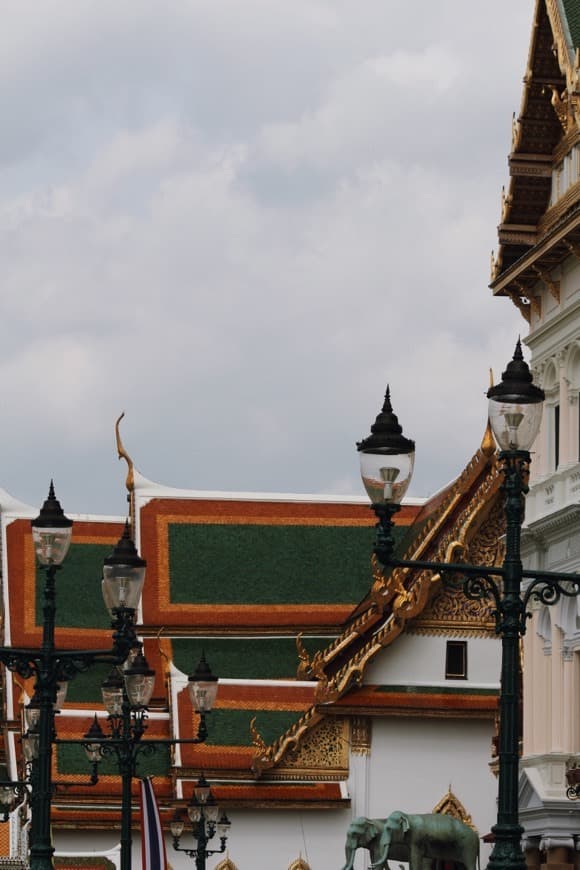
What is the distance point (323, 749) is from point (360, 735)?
69 centimetres

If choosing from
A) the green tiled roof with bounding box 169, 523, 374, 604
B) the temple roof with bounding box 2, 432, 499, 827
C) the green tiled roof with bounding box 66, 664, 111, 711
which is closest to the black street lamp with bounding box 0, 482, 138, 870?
the temple roof with bounding box 2, 432, 499, 827

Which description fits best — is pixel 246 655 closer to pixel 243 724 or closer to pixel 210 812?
pixel 243 724

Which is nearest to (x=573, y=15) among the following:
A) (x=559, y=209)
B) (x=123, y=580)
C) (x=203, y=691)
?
(x=559, y=209)

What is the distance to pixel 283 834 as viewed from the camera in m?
42.1

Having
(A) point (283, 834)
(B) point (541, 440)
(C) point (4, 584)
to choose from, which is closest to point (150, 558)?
(C) point (4, 584)

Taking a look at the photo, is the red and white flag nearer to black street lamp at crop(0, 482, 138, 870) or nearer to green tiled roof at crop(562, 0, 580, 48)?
black street lamp at crop(0, 482, 138, 870)

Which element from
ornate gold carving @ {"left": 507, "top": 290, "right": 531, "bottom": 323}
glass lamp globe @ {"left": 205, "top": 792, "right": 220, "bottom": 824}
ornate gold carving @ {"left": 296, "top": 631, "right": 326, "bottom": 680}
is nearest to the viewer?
ornate gold carving @ {"left": 507, "top": 290, "right": 531, "bottom": 323}

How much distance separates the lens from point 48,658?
17453 millimetres

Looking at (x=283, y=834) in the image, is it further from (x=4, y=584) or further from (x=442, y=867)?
(x=4, y=584)

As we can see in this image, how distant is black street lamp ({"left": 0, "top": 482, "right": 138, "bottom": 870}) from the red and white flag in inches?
101

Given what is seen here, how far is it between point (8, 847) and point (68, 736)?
21.0ft

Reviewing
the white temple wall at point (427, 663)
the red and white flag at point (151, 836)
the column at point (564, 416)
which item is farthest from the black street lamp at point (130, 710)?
the white temple wall at point (427, 663)

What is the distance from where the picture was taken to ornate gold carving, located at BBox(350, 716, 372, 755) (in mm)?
41812

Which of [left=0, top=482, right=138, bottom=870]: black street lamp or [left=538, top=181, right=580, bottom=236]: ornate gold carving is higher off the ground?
[left=538, top=181, right=580, bottom=236]: ornate gold carving
